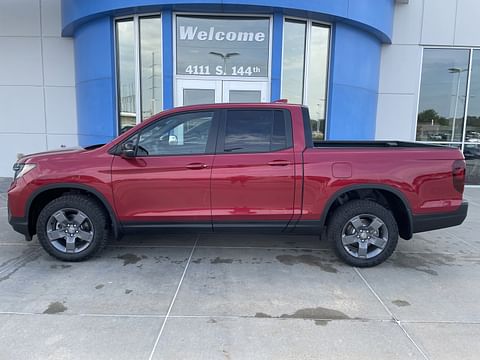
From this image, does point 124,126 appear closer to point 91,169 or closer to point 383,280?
point 91,169

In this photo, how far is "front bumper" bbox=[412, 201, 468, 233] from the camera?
14.5ft

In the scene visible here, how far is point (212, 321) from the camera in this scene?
321 centimetres

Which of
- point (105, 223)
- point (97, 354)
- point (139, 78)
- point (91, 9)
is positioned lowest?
point (97, 354)

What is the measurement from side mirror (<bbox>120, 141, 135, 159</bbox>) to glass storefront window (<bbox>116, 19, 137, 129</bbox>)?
4.89 metres

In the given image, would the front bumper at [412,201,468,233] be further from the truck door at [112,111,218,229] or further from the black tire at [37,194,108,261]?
the black tire at [37,194,108,261]

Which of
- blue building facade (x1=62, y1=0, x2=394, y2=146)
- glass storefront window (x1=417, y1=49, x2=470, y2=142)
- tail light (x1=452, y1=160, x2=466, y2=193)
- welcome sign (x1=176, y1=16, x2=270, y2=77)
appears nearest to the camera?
tail light (x1=452, y1=160, x2=466, y2=193)

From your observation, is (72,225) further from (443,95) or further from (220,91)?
(443,95)

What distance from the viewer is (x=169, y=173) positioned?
4.31 meters

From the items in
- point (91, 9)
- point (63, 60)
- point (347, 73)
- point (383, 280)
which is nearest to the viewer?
point (383, 280)

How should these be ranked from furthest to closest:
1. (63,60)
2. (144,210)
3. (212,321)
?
1. (63,60)
2. (144,210)
3. (212,321)

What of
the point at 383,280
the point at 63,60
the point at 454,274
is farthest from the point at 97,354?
the point at 63,60

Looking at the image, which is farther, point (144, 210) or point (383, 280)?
point (144, 210)

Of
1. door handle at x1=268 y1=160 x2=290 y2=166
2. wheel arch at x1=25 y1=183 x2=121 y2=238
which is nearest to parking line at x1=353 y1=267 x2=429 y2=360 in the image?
door handle at x1=268 y1=160 x2=290 y2=166

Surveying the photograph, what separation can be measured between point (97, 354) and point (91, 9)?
8074 mm
